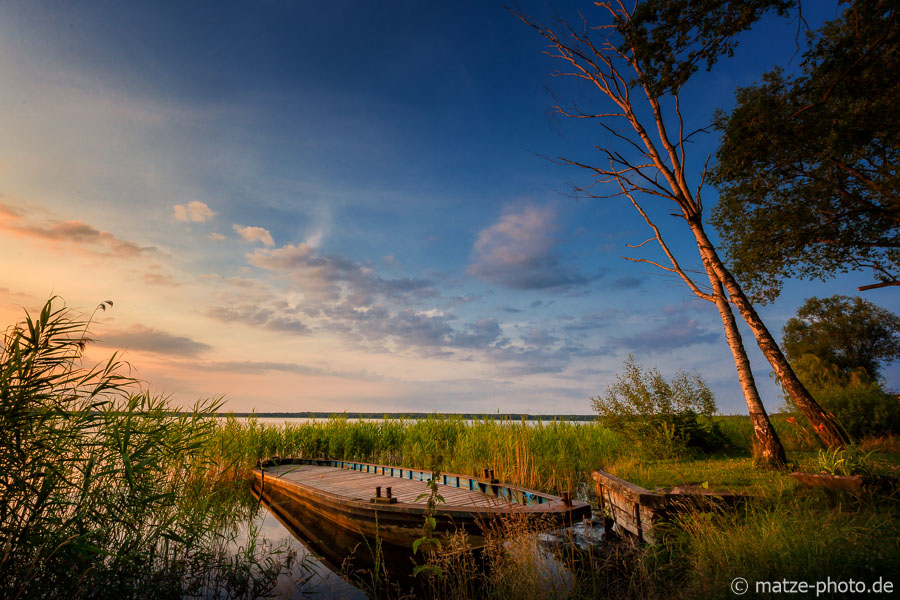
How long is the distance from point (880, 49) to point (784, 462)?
396 inches

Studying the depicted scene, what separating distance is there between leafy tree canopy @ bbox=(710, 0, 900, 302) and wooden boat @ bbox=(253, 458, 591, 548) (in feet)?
38.4

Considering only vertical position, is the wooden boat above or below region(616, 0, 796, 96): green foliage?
below

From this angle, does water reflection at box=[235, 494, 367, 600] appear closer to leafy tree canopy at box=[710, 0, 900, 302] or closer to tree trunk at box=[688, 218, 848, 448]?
tree trunk at box=[688, 218, 848, 448]

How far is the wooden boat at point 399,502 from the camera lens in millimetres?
6867

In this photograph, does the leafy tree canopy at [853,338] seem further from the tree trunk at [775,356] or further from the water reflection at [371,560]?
the water reflection at [371,560]

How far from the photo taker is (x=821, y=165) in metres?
14.1

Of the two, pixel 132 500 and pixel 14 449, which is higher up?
pixel 14 449

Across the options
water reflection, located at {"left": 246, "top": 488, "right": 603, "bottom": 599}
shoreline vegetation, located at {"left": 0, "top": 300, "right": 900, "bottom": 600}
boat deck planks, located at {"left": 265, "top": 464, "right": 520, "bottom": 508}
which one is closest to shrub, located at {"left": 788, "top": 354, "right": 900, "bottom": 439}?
shoreline vegetation, located at {"left": 0, "top": 300, "right": 900, "bottom": 600}

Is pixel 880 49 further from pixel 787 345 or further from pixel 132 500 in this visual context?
pixel 787 345

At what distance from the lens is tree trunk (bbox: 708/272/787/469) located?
938 centimetres

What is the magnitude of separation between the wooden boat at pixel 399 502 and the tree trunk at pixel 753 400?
5082 millimetres

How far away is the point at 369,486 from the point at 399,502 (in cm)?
279

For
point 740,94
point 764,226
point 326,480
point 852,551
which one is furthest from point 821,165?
point 326,480

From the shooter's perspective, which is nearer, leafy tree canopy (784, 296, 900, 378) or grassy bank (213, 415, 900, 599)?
grassy bank (213, 415, 900, 599)
